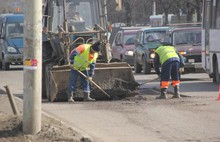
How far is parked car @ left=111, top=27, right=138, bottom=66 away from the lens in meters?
28.6

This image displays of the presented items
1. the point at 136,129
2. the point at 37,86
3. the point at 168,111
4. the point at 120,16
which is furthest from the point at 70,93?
the point at 120,16

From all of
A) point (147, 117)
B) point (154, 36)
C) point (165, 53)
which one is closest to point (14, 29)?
point (154, 36)

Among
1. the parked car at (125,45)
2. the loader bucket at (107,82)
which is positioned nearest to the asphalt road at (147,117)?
the loader bucket at (107,82)

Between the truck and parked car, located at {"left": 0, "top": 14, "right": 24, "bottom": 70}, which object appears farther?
parked car, located at {"left": 0, "top": 14, "right": 24, "bottom": 70}

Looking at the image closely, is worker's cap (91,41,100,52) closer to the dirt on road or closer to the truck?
the truck

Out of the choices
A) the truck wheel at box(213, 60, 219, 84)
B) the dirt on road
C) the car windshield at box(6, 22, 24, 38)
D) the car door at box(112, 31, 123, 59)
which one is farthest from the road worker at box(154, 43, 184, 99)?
the car windshield at box(6, 22, 24, 38)

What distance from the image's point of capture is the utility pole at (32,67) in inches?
360

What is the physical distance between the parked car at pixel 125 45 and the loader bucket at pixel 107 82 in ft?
42.9

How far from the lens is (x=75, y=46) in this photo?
16172 mm

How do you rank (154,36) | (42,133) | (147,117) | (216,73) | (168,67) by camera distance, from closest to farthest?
(42,133), (147,117), (168,67), (216,73), (154,36)

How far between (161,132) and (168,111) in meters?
2.50

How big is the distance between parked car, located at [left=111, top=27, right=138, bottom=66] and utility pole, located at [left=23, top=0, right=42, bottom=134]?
19.2m

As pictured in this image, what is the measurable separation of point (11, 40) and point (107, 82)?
15.9 metres

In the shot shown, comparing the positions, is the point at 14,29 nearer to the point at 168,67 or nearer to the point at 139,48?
the point at 139,48
